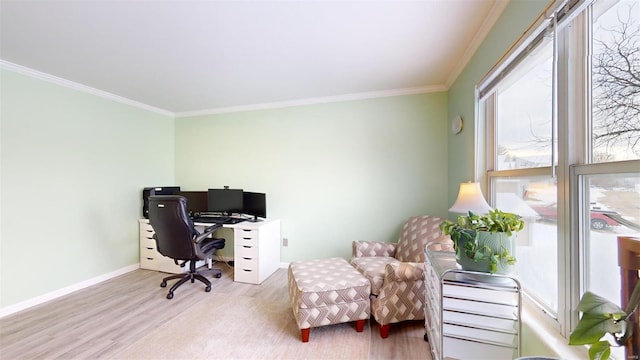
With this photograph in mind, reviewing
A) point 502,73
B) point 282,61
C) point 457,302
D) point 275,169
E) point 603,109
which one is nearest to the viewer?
point 603,109

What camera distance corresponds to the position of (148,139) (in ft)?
11.6

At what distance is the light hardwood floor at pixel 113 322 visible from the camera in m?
1.78

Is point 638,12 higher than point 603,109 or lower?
higher

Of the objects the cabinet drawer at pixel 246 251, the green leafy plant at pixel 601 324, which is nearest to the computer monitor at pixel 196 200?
the cabinet drawer at pixel 246 251

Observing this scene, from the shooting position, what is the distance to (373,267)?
2229 millimetres

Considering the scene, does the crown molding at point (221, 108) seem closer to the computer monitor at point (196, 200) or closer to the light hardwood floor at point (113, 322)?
the computer monitor at point (196, 200)

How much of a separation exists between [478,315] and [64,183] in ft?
12.8

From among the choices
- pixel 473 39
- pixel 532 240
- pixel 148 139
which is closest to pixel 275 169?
pixel 148 139

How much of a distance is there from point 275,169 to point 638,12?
3129mm

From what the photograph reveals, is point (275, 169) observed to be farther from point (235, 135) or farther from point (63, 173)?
point (63, 173)

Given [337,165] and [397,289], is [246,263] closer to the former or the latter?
[337,165]

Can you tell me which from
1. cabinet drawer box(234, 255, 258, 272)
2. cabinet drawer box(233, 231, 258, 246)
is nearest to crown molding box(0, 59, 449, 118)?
cabinet drawer box(233, 231, 258, 246)

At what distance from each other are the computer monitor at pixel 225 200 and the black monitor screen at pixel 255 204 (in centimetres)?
7

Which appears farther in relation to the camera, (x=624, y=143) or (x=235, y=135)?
(x=235, y=135)
